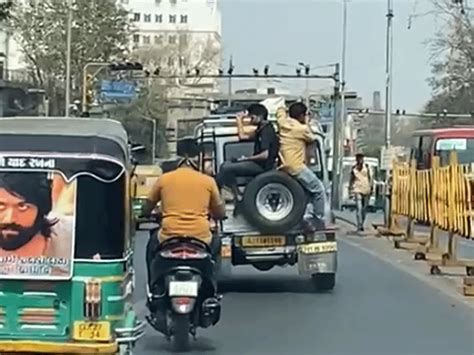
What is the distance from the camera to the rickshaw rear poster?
33.3 feet

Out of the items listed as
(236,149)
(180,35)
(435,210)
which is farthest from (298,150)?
(180,35)

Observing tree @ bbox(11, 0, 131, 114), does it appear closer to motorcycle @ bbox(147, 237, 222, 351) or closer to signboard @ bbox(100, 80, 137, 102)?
signboard @ bbox(100, 80, 137, 102)

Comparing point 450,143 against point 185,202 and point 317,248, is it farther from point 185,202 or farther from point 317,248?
point 185,202

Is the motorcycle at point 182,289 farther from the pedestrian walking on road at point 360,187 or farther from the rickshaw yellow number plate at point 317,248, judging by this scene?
the pedestrian walking on road at point 360,187

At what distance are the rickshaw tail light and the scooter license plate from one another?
2213 millimetres

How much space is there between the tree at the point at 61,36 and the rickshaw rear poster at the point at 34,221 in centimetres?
6575

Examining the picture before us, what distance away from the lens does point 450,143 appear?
4406 centimetres

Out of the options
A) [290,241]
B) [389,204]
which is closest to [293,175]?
[290,241]

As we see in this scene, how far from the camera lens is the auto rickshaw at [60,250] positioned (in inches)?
397

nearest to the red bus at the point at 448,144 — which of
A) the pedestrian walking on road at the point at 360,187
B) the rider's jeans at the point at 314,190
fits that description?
the pedestrian walking on road at the point at 360,187

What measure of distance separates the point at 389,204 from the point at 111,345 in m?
23.1

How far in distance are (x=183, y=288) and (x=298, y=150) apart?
658cm

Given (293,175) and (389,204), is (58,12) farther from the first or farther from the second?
(293,175)

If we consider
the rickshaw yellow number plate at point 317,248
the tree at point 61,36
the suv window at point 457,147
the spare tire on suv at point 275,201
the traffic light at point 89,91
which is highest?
the tree at point 61,36
